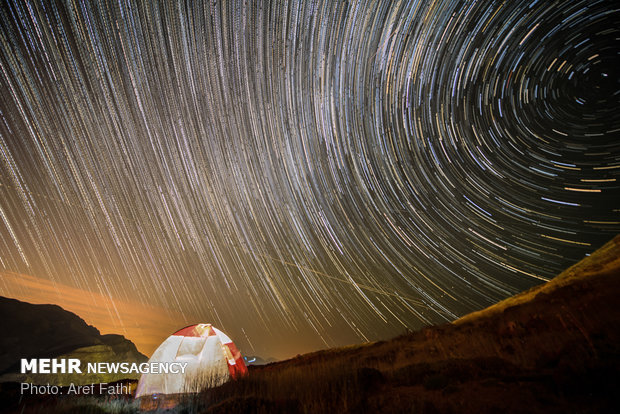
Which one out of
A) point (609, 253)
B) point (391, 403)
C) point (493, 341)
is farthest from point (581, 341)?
point (609, 253)

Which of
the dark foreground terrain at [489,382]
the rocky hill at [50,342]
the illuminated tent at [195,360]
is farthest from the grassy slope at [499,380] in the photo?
the rocky hill at [50,342]

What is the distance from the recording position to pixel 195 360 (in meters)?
8.95

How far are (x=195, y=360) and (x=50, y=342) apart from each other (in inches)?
2920

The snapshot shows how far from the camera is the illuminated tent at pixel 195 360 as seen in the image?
317 inches

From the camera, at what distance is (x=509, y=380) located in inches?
175

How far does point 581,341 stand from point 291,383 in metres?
7.03

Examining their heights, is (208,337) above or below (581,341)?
above

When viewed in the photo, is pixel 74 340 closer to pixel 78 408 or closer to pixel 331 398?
pixel 78 408

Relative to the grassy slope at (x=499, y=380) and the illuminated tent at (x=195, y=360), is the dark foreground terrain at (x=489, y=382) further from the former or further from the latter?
the illuminated tent at (x=195, y=360)

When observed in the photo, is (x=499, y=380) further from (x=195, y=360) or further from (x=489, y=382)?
(x=195, y=360)

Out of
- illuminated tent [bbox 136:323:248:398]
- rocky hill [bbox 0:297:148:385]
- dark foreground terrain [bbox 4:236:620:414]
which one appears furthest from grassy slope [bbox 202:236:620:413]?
rocky hill [bbox 0:297:148:385]

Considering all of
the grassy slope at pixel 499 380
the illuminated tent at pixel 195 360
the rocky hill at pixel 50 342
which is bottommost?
the grassy slope at pixel 499 380

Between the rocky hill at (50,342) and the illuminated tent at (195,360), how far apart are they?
43462 mm

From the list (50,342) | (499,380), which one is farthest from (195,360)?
(50,342)
